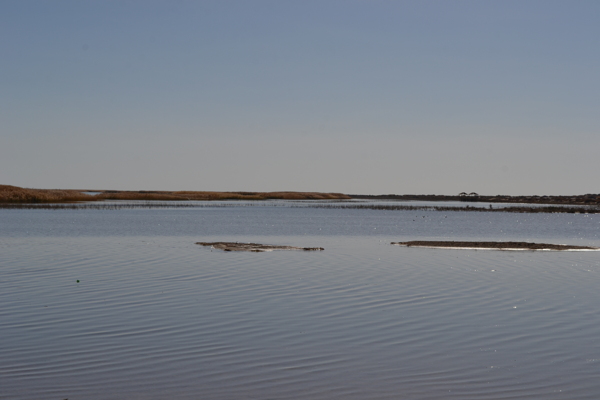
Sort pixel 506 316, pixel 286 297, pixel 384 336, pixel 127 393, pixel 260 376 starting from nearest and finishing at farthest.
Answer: pixel 127 393 < pixel 260 376 < pixel 384 336 < pixel 506 316 < pixel 286 297

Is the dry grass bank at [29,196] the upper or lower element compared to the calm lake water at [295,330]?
upper

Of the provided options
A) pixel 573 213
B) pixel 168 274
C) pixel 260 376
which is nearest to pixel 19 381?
pixel 260 376

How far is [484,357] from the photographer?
1239 cm

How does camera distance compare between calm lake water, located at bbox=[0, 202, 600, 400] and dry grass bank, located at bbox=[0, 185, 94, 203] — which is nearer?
calm lake water, located at bbox=[0, 202, 600, 400]

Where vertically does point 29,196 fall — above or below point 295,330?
above

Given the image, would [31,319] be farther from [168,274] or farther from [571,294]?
[571,294]

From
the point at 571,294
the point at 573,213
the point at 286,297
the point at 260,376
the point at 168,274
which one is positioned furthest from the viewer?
the point at 573,213

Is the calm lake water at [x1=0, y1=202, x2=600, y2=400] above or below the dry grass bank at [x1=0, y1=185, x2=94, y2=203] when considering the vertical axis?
below

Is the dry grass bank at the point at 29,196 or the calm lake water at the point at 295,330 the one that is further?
the dry grass bank at the point at 29,196

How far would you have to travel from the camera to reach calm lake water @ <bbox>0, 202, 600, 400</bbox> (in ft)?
34.2

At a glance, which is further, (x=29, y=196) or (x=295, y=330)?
(x=29, y=196)

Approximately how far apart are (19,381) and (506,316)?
12.2m

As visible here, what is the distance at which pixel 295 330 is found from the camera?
14641 mm

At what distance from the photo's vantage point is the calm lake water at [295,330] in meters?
10.4
